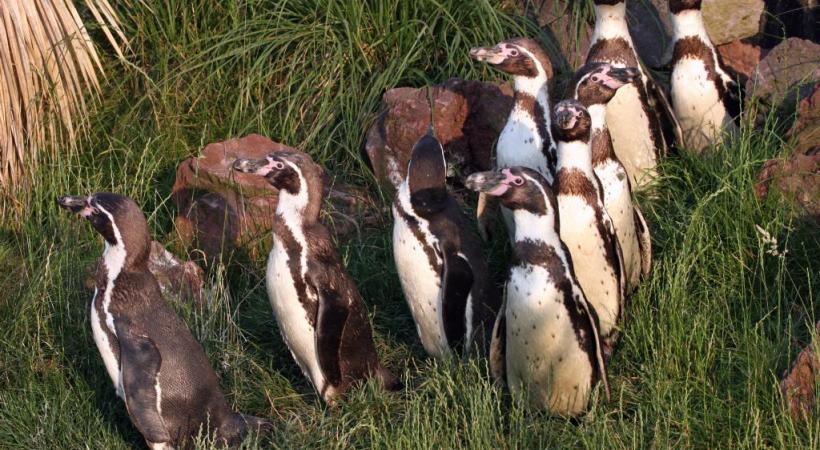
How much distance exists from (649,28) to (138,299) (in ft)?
12.5

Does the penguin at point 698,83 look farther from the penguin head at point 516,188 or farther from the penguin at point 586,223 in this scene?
the penguin head at point 516,188

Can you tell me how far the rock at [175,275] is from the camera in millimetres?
5984

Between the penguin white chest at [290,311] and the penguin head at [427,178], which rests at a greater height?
the penguin head at [427,178]

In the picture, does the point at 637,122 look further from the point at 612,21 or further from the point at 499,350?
the point at 499,350

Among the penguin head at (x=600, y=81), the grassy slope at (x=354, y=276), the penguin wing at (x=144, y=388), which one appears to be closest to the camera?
the grassy slope at (x=354, y=276)

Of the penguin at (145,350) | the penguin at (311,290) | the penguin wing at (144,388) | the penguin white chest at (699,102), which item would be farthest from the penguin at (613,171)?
the penguin wing at (144,388)

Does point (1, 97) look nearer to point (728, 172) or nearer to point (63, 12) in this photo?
point (63, 12)

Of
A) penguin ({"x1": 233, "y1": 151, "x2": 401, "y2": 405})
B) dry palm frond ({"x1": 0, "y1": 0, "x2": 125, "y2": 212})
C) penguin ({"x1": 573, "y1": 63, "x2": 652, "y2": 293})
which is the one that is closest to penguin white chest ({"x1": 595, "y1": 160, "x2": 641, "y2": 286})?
penguin ({"x1": 573, "y1": 63, "x2": 652, "y2": 293})

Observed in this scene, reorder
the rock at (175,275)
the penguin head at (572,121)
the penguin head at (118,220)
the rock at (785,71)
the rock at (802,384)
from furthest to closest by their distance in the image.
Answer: the rock at (785,71)
the rock at (175,275)
the penguin head at (572,121)
the penguin head at (118,220)
the rock at (802,384)

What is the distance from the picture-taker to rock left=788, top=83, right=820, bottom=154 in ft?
19.7

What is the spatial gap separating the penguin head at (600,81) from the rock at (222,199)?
153 centimetres

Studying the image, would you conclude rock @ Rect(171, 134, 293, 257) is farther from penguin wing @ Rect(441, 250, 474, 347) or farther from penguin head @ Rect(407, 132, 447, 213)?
penguin wing @ Rect(441, 250, 474, 347)

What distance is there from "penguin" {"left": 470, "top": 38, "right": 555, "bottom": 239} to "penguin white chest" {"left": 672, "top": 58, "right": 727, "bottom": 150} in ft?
2.78

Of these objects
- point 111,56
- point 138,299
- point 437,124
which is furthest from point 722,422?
point 111,56
